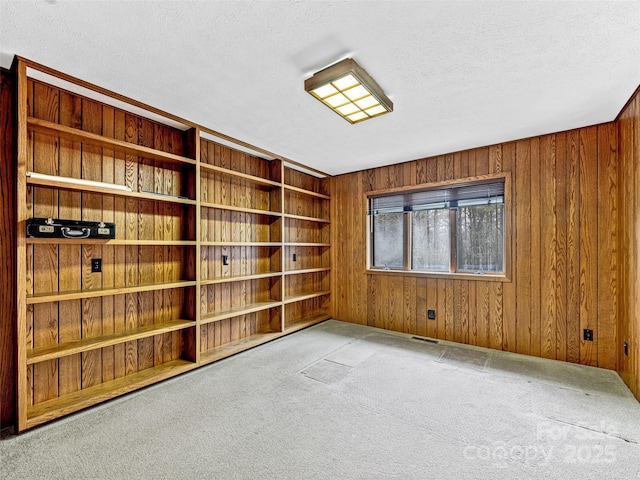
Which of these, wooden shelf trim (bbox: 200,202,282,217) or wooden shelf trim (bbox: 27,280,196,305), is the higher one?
wooden shelf trim (bbox: 200,202,282,217)

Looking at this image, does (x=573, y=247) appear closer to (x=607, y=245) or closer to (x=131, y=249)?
(x=607, y=245)

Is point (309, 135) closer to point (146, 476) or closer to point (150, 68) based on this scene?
point (150, 68)

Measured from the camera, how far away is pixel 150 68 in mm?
1917

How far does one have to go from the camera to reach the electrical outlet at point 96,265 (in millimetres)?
2309

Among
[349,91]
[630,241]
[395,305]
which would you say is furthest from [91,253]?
[630,241]

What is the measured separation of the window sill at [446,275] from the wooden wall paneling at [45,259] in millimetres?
3563

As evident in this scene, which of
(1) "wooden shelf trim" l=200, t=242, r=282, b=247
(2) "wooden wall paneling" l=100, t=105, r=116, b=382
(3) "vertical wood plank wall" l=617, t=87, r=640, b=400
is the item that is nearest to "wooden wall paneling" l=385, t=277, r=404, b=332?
(1) "wooden shelf trim" l=200, t=242, r=282, b=247

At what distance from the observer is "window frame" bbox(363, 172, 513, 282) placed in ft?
10.6

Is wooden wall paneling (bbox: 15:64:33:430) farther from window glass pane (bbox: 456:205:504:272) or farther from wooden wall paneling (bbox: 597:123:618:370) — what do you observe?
wooden wall paneling (bbox: 597:123:618:370)

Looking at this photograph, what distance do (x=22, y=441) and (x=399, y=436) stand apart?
237 centimetres

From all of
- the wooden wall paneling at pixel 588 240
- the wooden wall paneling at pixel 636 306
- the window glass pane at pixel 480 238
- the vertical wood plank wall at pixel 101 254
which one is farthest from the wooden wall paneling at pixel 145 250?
the wooden wall paneling at pixel 588 240

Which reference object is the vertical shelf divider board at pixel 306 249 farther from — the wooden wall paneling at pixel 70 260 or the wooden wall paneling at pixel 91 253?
the wooden wall paneling at pixel 70 260

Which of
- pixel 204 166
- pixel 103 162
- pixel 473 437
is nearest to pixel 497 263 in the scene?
pixel 473 437

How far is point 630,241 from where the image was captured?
2387mm
